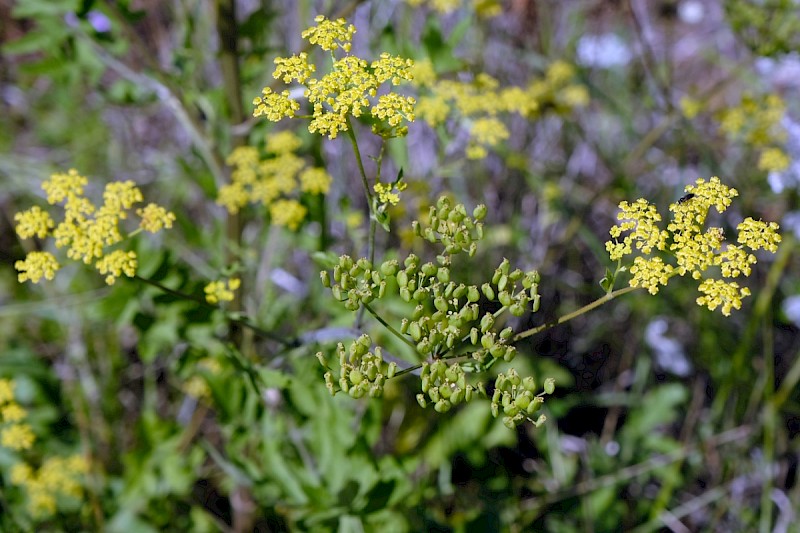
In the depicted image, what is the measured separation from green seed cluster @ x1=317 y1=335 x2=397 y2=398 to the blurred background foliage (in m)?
0.37

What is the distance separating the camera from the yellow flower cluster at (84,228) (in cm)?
200

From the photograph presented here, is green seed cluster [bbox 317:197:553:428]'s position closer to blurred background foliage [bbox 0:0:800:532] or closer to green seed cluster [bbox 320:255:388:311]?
green seed cluster [bbox 320:255:388:311]

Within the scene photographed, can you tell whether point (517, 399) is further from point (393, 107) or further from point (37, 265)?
point (37, 265)

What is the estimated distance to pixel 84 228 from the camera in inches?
82.9

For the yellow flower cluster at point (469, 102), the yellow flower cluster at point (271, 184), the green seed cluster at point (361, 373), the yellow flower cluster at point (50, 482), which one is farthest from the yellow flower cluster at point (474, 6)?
the yellow flower cluster at point (50, 482)

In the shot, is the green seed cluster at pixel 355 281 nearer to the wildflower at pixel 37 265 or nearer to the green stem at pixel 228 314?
the green stem at pixel 228 314

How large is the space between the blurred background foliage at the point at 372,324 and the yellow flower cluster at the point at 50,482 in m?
0.02

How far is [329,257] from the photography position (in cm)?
209

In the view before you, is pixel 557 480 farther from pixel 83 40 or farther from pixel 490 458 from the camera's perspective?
pixel 83 40

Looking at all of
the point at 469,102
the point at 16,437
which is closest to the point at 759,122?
the point at 469,102

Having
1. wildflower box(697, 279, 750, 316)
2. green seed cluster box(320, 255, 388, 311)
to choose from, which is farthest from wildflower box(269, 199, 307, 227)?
wildflower box(697, 279, 750, 316)

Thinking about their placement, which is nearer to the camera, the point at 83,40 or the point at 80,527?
the point at 83,40

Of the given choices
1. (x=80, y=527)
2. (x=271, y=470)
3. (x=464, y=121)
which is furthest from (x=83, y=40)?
(x=80, y=527)

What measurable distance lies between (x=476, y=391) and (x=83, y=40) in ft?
7.22
